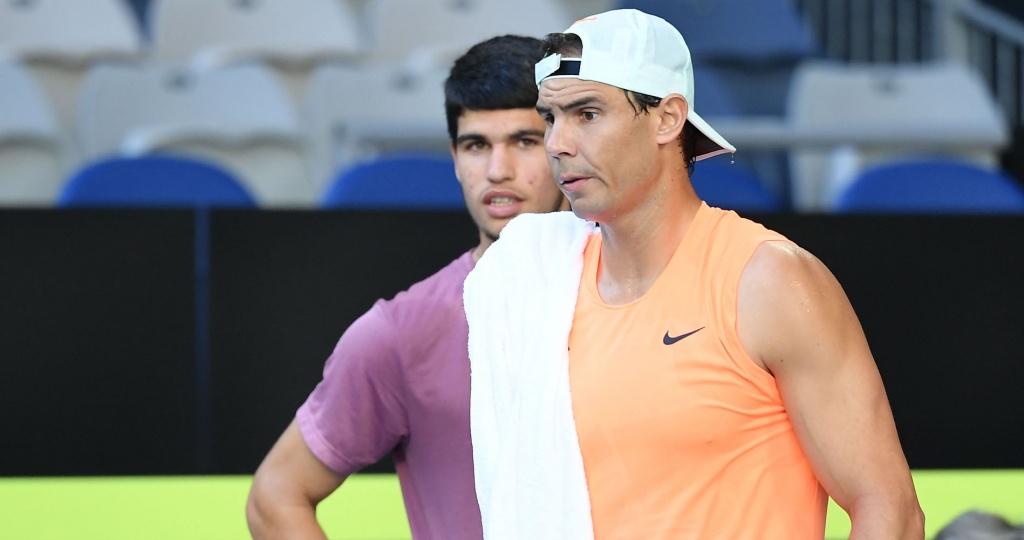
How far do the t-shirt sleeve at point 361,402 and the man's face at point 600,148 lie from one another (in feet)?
1.50

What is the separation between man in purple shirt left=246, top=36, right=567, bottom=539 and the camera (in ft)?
7.23

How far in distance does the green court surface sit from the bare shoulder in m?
1.20

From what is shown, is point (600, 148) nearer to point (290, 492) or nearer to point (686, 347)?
point (686, 347)

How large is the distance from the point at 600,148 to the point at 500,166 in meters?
0.49

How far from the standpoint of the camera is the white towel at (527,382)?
1.95 meters

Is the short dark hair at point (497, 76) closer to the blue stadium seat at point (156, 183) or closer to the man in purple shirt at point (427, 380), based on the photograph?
the man in purple shirt at point (427, 380)

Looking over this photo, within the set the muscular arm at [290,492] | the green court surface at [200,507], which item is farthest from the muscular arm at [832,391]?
the green court surface at [200,507]

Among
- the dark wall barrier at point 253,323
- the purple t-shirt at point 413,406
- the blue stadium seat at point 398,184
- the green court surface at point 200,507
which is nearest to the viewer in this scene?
the purple t-shirt at point 413,406

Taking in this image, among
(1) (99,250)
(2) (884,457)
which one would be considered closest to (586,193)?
(2) (884,457)

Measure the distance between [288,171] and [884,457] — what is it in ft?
15.1

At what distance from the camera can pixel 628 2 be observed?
6820 millimetres

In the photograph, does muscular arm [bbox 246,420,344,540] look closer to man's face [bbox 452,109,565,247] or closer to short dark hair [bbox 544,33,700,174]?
man's face [bbox 452,109,565,247]

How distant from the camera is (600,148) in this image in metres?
1.94

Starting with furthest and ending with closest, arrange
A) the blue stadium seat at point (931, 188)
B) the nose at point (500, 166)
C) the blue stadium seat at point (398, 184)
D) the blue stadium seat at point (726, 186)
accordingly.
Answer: the blue stadium seat at point (931, 188) → the blue stadium seat at point (726, 186) → the blue stadium seat at point (398, 184) → the nose at point (500, 166)
